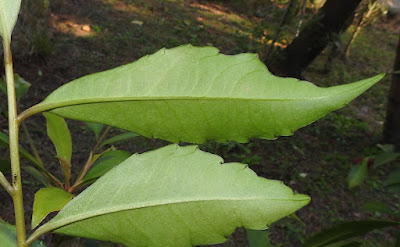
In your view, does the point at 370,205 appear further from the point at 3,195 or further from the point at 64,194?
the point at 3,195

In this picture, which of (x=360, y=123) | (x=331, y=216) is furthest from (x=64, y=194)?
(x=360, y=123)

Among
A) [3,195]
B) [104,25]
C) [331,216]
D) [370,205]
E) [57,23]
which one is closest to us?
[370,205]

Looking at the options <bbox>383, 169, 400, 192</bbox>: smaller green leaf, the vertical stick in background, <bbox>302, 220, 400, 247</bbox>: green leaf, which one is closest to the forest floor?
the vertical stick in background

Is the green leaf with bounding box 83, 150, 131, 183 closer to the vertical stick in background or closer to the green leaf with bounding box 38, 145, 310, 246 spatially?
the green leaf with bounding box 38, 145, 310, 246

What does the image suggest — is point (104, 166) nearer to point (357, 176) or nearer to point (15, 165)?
point (15, 165)

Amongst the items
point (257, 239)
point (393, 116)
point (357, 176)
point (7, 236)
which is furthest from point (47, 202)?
point (393, 116)

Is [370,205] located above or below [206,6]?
above
